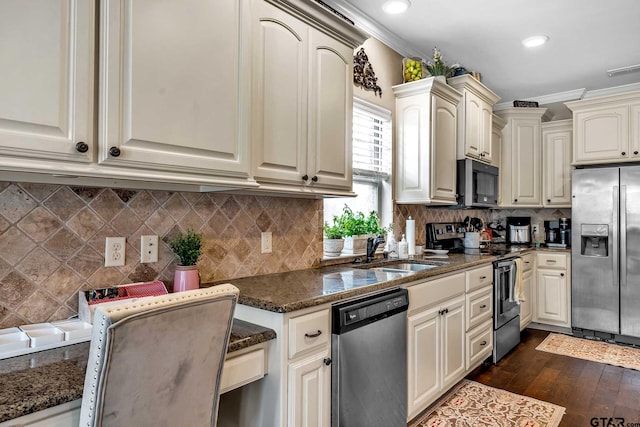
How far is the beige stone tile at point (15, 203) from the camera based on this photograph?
1.34m

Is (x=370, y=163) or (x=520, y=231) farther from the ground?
(x=370, y=163)

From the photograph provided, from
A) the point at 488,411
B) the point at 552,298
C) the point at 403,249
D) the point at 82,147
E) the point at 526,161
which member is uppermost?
the point at 526,161

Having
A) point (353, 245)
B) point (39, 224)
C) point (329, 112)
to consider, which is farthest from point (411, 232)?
point (39, 224)

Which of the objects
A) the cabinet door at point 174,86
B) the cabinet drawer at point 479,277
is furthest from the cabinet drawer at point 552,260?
the cabinet door at point 174,86

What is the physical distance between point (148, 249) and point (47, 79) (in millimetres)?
821

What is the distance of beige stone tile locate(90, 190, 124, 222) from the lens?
1565 mm

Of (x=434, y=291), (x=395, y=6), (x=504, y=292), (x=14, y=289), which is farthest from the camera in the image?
(x=504, y=292)

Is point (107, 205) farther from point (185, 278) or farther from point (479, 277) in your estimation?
point (479, 277)

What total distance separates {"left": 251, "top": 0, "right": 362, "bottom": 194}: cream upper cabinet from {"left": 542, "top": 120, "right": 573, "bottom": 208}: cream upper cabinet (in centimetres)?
343

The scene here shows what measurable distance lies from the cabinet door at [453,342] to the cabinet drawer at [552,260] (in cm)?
211

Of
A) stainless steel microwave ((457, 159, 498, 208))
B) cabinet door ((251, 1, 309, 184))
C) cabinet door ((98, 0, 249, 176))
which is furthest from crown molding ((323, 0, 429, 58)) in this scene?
cabinet door ((98, 0, 249, 176))

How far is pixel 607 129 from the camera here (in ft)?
13.0

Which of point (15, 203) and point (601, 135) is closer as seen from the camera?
point (15, 203)

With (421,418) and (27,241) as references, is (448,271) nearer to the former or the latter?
(421,418)
